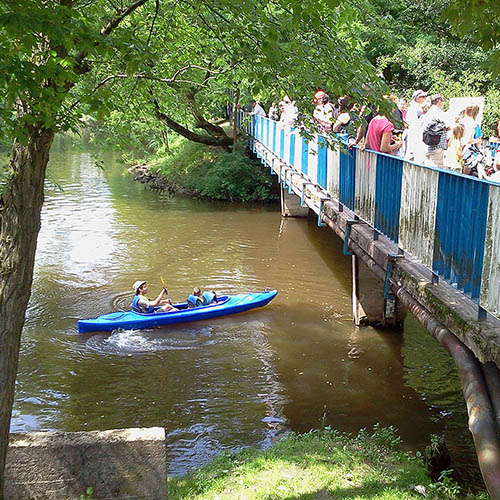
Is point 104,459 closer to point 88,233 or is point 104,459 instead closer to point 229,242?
point 229,242

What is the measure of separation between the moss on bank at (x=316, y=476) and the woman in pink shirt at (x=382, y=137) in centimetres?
405

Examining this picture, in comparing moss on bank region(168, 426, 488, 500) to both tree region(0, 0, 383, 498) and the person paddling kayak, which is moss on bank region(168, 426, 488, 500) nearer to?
tree region(0, 0, 383, 498)

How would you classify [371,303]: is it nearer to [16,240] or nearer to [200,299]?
[200,299]

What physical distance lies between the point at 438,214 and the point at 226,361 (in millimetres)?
5601

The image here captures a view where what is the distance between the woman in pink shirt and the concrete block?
17.4 feet

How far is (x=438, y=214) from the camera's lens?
651 cm

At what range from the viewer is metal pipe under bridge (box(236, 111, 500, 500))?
16.6ft

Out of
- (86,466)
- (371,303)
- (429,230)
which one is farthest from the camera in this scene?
(371,303)

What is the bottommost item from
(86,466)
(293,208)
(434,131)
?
(293,208)

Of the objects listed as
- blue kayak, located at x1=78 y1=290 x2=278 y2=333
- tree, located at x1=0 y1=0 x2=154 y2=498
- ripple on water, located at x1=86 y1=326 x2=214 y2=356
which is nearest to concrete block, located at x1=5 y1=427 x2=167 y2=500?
tree, located at x1=0 y1=0 x2=154 y2=498

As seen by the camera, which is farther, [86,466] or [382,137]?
[382,137]

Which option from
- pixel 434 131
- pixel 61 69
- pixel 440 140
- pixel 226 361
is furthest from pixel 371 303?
pixel 61 69

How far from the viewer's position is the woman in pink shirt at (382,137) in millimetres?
9344

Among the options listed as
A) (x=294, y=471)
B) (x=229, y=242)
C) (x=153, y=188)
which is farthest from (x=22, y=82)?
(x=153, y=188)
